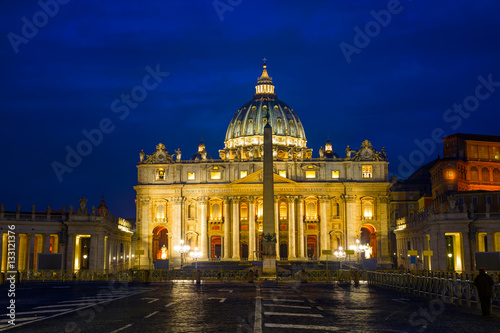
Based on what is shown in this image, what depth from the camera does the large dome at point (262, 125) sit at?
145750 mm

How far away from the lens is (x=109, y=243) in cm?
7925

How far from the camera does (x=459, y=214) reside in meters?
65.8

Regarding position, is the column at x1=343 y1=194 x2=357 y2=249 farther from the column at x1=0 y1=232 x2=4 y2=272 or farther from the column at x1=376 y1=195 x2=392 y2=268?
the column at x1=0 y1=232 x2=4 y2=272

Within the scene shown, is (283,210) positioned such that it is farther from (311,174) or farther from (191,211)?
(191,211)

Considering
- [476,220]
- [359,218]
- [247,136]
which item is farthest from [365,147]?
[476,220]

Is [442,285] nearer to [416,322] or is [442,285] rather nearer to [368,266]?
[416,322]

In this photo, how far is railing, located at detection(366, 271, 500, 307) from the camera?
2934 centimetres

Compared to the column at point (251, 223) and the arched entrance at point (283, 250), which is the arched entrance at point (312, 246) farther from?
the column at point (251, 223)

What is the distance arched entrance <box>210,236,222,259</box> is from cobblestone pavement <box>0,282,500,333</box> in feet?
275

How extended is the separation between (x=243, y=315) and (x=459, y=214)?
47514 mm

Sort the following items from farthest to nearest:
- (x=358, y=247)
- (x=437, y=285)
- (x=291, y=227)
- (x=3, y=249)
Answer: (x=291, y=227) < (x=358, y=247) < (x=3, y=249) < (x=437, y=285)

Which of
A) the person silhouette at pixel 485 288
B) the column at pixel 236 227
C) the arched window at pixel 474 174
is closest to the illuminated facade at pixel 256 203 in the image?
the column at pixel 236 227

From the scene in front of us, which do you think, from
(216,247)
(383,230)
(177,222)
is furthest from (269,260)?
(216,247)

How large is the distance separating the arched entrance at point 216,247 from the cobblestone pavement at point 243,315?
83919 mm
